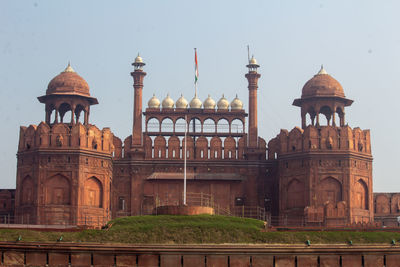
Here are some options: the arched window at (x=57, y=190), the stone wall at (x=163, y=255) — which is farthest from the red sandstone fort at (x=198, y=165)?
the stone wall at (x=163, y=255)

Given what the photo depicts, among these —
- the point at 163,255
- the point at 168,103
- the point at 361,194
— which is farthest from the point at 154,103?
the point at 163,255

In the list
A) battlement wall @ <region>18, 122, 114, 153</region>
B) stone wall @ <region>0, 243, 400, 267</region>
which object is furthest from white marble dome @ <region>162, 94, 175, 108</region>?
stone wall @ <region>0, 243, 400, 267</region>

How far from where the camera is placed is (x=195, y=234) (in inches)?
1946

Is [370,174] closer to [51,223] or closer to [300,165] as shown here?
[300,165]

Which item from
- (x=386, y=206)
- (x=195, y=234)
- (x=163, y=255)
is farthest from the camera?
(x=386, y=206)

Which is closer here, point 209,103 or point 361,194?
point 361,194

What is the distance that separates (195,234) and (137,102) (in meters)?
21.0

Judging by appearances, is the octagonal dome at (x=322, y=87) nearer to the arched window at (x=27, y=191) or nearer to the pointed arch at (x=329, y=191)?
the pointed arch at (x=329, y=191)

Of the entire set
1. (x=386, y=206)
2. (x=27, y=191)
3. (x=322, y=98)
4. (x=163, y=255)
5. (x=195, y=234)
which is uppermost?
(x=322, y=98)

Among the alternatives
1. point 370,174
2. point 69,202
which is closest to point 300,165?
point 370,174

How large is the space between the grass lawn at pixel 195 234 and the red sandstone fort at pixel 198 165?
847 cm

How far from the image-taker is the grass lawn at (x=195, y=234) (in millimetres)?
48344

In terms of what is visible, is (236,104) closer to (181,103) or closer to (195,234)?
(181,103)

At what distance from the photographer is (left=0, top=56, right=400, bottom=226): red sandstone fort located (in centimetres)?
6122
